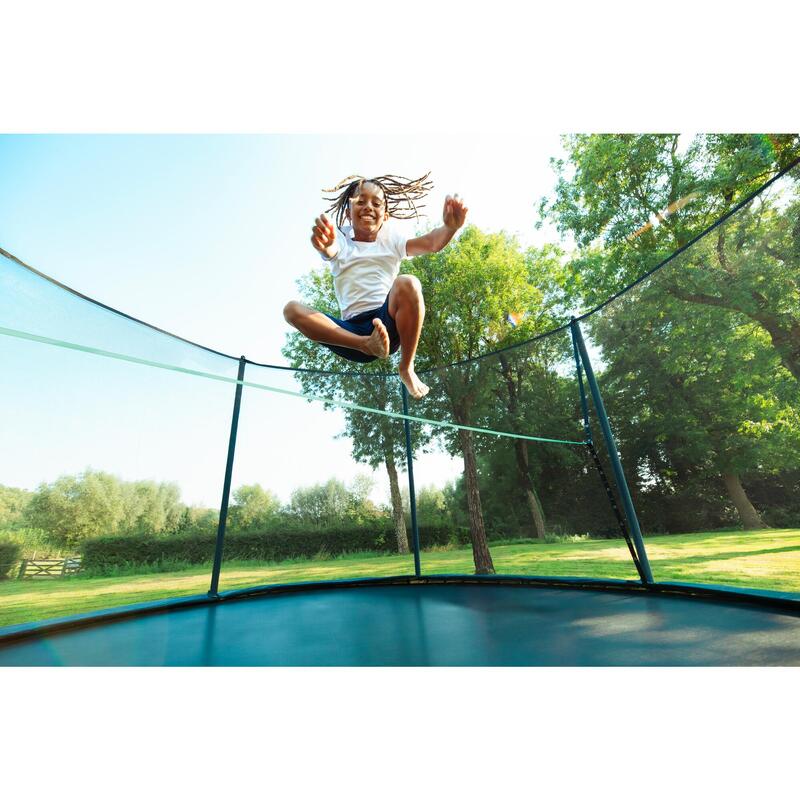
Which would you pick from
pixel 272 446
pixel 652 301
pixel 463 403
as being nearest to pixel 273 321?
pixel 272 446

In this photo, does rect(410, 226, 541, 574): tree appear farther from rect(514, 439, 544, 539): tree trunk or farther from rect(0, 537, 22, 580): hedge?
rect(0, 537, 22, 580): hedge

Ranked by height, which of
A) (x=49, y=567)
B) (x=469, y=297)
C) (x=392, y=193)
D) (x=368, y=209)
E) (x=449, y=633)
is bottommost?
(x=449, y=633)

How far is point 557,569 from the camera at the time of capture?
3477 millimetres

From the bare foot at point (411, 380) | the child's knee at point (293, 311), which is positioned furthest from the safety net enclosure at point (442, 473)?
the child's knee at point (293, 311)

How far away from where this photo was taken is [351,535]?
5.48m

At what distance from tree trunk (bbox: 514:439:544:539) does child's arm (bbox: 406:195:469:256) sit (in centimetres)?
285

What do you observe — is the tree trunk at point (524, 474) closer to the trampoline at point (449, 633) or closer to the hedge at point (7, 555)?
the trampoline at point (449, 633)

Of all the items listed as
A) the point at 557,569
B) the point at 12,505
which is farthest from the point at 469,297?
the point at 12,505

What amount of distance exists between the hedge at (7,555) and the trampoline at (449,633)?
1658 mm

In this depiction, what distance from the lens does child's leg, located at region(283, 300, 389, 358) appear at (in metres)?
1.48

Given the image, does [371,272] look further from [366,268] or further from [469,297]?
[469,297]

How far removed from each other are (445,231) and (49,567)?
3.92 meters
